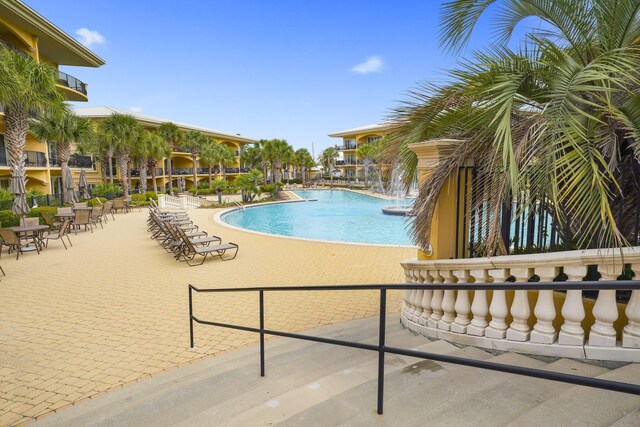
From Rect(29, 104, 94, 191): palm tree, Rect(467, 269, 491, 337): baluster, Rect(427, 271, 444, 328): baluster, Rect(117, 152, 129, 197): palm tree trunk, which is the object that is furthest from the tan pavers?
Rect(117, 152, 129, 197): palm tree trunk

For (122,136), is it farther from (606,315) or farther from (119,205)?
(606,315)

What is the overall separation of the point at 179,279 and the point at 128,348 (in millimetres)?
3492

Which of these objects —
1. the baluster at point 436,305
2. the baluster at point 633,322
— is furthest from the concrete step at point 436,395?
the baluster at point 436,305

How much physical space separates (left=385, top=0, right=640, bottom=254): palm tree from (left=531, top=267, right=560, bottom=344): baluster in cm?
34

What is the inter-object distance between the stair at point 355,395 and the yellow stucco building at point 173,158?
34.3 m

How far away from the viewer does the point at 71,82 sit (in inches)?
1038

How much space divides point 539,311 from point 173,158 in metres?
53.4

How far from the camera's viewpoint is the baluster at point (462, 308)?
342 centimetres

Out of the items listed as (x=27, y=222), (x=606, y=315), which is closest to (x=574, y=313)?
(x=606, y=315)

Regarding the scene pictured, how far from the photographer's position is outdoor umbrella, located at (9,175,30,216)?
12.2 metres

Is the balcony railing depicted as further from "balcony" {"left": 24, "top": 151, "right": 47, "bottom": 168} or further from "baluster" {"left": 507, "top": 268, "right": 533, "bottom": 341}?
"baluster" {"left": 507, "top": 268, "right": 533, "bottom": 341}

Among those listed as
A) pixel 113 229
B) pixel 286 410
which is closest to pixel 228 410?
pixel 286 410

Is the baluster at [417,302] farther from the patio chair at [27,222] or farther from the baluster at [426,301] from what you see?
the patio chair at [27,222]

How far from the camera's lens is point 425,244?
4.11 m
